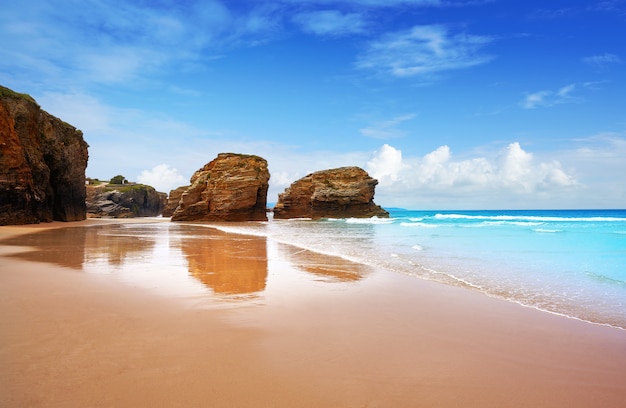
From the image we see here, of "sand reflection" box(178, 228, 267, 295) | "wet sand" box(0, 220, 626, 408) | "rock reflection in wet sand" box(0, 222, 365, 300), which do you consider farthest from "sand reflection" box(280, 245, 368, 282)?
"wet sand" box(0, 220, 626, 408)

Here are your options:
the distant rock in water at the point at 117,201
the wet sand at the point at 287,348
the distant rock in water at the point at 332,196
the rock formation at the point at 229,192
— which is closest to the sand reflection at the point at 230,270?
the wet sand at the point at 287,348

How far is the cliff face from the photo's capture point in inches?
947

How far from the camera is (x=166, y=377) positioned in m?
2.99

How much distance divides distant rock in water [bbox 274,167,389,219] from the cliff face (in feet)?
93.1

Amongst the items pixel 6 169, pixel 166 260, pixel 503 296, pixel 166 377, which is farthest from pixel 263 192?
pixel 166 377

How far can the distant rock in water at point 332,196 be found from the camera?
53.5 m

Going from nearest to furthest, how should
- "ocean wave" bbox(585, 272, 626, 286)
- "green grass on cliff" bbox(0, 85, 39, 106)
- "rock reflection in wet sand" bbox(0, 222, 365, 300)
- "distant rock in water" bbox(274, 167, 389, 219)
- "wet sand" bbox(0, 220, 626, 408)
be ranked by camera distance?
1. "wet sand" bbox(0, 220, 626, 408)
2. "rock reflection in wet sand" bbox(0, 222, 365, 300)
3. "ocean wave" bbox(585, 272, 626, 286)
4. "green grass on cliff" bbox(0, 85, 39, 106)
5. "distant rock in water" bbox(274, 167, 389, 219)

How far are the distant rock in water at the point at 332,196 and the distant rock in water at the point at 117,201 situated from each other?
2365cm

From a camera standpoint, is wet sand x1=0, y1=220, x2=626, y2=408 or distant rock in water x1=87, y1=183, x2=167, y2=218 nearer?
wet sand x1=0, y1=220, x2=626, y2=408

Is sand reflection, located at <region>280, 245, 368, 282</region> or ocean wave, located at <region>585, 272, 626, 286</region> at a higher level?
sand reflection, located at <region>280, 245, 368, 282</region>

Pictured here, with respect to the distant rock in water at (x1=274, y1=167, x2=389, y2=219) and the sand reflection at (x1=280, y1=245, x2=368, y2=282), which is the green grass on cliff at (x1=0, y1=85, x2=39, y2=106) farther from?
the distant rock in water at (x1=274, y1=167, x2=389, y2=219)

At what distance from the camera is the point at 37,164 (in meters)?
27.4

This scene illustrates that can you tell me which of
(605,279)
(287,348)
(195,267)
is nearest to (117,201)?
(195,267)

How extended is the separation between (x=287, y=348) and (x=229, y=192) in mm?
40292
